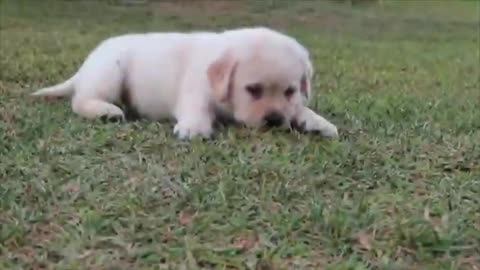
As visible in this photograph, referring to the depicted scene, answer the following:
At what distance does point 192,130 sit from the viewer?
13.7 ft

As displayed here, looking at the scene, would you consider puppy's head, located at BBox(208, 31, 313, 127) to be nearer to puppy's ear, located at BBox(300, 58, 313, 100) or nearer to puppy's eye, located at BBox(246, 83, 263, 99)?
puppy's eye, located at BBox(246, 83, 263, 99)

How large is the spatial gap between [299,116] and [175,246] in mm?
1710

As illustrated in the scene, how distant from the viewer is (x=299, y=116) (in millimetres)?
4402

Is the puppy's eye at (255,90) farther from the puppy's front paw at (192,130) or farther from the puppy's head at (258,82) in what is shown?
the puppy's front paw at (192,130)

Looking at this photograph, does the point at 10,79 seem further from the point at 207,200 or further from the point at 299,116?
the point at 207,200

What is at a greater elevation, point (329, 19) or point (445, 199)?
point (445, 199)

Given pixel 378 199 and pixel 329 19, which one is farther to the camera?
pixel 329 19

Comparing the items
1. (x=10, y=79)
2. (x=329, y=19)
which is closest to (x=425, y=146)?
(x=10, y=79)

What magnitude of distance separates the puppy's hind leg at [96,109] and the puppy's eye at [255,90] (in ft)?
2.12

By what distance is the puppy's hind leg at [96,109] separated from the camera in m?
4.59

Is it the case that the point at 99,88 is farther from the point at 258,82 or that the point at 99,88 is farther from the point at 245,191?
the point at 245,191

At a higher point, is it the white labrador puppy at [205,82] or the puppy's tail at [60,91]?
the white labrador puppy at [205,82]

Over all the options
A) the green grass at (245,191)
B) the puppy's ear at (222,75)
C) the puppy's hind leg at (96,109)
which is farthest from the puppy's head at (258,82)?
the puppy's hind leg at (96,109)

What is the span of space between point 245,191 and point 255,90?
3.40ft
